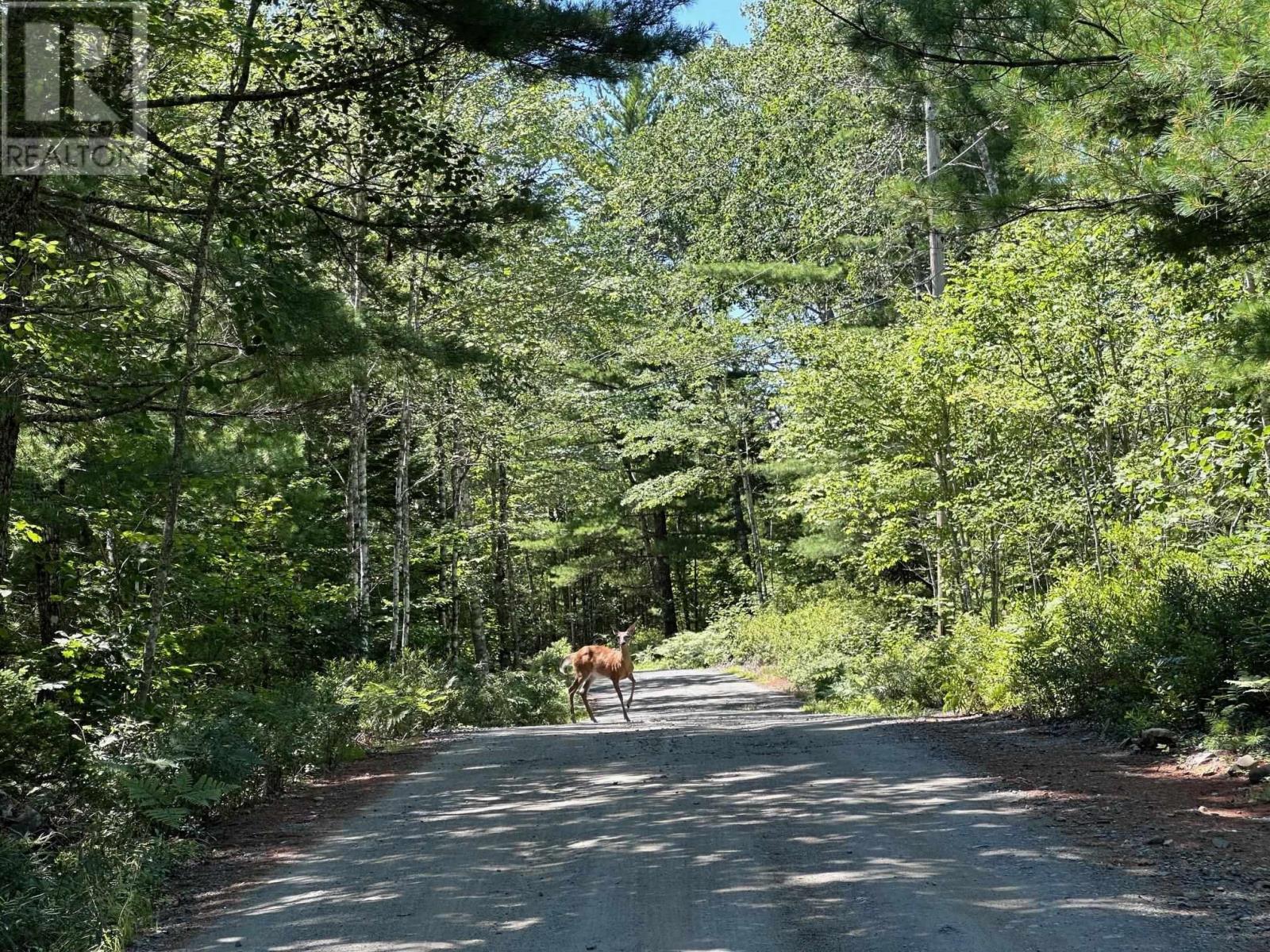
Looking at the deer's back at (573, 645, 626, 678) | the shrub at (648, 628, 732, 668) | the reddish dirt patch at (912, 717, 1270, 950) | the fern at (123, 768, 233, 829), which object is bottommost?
the shrub at (648, 628, 732, 668)

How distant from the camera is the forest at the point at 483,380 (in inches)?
291

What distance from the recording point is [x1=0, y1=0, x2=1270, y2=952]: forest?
7395 millimetres

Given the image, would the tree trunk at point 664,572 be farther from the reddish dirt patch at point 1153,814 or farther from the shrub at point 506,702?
the reddish dirt patch at point 1153,814

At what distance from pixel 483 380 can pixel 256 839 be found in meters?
10.2

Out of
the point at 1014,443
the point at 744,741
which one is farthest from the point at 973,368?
the point at 744,741

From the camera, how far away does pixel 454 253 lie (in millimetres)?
9539

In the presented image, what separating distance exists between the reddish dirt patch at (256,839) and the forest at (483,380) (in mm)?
178

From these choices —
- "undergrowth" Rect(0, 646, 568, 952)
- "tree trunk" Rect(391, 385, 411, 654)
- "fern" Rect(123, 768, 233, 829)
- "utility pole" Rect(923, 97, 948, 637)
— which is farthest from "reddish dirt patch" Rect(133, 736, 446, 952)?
"utility pole" Rect(923, 97, 948, 637)

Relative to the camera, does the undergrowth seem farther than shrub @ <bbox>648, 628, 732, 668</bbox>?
No

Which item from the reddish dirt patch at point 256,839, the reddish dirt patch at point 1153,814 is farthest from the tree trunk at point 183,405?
the reddish dirt patch at point 1153,814

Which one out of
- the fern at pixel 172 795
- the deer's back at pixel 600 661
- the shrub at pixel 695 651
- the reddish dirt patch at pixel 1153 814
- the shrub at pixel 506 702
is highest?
the fern at pixel 172 795

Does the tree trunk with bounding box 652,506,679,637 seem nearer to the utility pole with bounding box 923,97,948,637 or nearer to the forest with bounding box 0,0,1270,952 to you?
the forest with bounding box 0,0,1270,952

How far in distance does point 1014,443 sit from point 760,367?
14.7m

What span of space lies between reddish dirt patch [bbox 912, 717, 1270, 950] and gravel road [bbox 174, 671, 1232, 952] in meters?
0.20
